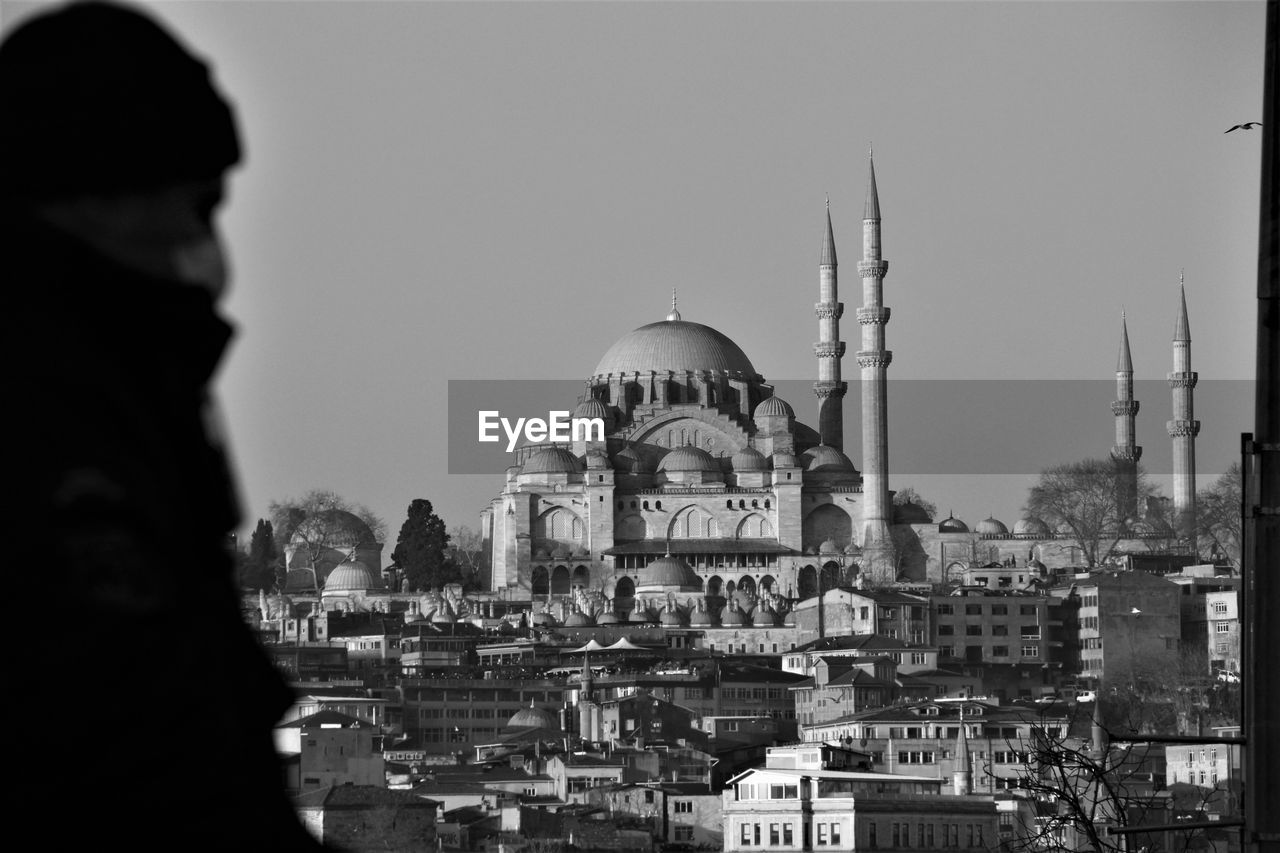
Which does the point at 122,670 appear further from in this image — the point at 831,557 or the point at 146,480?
the point at 831,557

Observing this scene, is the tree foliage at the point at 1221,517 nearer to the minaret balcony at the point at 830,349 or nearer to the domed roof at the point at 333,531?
the minaret balcony at the point at 830,349

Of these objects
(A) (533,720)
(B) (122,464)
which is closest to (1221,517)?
(A) (533,720)

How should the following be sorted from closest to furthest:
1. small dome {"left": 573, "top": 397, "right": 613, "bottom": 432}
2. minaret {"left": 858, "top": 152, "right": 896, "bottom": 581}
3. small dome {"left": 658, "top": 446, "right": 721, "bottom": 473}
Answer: minaret {"left": 858, "top": 152, "right": 896, "bottom": 581} < small dome {"left": 658, "top": 446, "right": 721, "bottom": 473} < small dome {"left": 573, "top": 397, "right": 613, "bottom": 432}

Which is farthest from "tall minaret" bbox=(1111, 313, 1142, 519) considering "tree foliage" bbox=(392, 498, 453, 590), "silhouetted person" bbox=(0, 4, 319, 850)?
"silhouetted person" bbox=(0, 4, 319, 850)

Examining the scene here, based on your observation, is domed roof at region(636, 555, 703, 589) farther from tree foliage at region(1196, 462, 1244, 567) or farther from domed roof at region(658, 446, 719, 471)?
tree foliage at region(1196, 462, 1244, 567)

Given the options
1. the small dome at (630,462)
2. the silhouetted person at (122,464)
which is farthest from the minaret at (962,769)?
the silhouetted person at (122,464)

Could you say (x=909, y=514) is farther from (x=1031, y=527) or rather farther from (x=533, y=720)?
(x=533, y=720)
